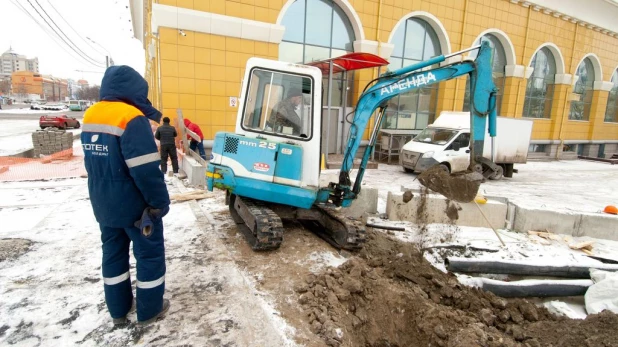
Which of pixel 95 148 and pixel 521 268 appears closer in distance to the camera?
pixel 95 148

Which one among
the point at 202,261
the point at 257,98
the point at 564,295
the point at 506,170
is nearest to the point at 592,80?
the point at 506,170

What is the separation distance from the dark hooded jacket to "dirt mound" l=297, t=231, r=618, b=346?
6.23ft

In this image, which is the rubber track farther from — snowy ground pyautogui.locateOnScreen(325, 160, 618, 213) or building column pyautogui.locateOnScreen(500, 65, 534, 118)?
building column pyautogui.locateOnScreen(500, 65, 534, 118)

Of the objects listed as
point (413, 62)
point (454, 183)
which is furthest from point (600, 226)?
point (413, 62)

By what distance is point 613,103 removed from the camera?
2412 centimetres

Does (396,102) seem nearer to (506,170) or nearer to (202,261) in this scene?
(506,170)

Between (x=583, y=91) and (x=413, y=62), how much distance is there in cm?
1467

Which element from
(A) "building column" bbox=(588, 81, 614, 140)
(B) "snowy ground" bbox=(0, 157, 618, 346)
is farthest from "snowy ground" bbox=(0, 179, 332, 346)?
(A) "building column" bbox=(588, 81, 614, 140)

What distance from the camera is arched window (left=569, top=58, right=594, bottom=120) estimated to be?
21.6 metres

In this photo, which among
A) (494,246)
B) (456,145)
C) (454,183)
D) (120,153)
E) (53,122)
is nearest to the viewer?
(120,153)

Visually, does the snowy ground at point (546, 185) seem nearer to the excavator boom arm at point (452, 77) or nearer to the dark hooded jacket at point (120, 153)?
the excavator boom arm at point (452, 77)

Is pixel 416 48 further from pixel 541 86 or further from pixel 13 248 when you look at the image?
pixel 13 248

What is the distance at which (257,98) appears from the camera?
5.12m

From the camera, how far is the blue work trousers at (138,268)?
9.72ft
